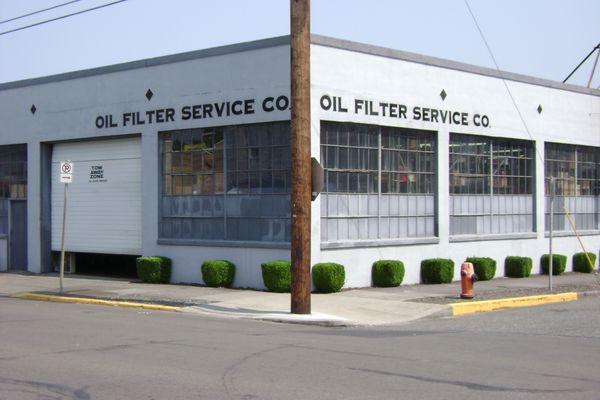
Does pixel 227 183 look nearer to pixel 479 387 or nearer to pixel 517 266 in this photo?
pixel 517 266

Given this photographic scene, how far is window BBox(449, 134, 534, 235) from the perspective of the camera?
24.6 metres

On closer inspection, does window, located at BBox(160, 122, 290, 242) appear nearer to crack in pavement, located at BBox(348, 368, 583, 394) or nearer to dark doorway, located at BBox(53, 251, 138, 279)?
dark doorway, located at BBox(53, 251, 138, 279)

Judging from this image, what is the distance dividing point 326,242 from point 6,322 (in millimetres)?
8571

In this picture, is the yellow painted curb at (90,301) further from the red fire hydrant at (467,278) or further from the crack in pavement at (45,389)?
the crack in pavement at (45,389)

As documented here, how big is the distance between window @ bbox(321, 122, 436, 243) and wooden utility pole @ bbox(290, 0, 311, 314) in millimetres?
4958

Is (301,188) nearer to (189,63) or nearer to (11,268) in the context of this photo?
(189,63)

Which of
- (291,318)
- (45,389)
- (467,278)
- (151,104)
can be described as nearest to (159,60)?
(151,104)

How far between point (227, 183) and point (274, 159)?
64.7 inches

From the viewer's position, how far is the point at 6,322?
1450 centimetres

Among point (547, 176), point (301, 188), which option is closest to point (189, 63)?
point (301, 188)

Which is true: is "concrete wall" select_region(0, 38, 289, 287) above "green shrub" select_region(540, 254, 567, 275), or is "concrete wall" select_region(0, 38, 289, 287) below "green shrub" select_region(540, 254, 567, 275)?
above

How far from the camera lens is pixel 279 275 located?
19734 millimetres

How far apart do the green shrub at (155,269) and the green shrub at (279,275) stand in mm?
3817

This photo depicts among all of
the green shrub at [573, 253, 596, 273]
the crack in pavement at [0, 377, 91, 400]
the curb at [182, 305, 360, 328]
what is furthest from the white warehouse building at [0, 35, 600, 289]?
the crack in pavement at [0, 377, 91, 400]
